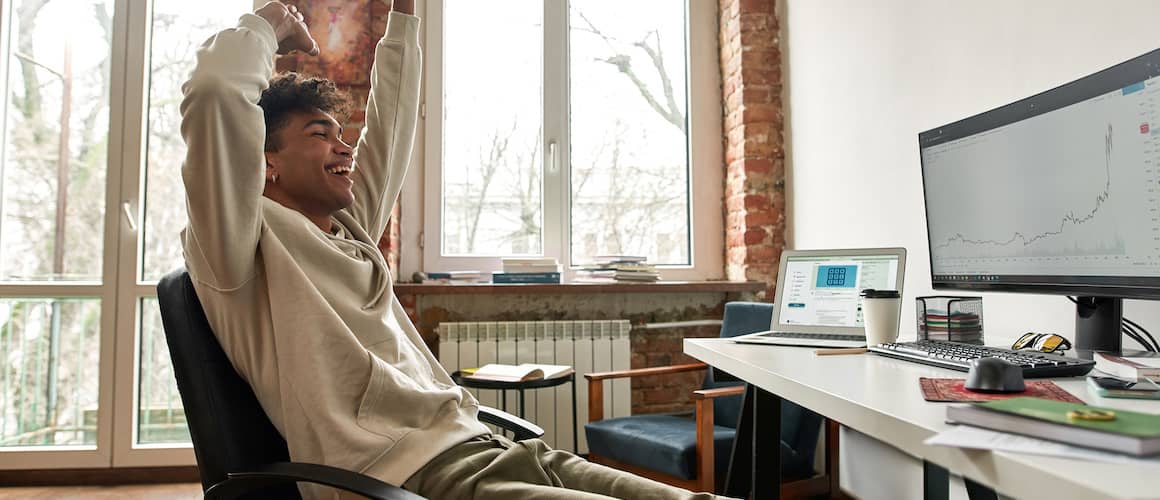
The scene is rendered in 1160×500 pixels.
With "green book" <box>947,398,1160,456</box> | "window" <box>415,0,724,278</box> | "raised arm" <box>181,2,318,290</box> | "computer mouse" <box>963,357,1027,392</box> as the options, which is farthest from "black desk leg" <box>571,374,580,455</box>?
"green book" <box>947,398,1160,456</box>

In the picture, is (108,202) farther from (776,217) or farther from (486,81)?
(776,217)

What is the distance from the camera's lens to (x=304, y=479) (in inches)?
42.1

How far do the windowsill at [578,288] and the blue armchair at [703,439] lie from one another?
18.1 inches

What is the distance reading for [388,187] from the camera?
6.24 ft

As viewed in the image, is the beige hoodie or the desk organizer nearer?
the beige hoodie

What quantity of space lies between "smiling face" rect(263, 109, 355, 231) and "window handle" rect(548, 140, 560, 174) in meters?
1.98

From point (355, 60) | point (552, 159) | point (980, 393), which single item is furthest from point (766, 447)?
point (355, 60)

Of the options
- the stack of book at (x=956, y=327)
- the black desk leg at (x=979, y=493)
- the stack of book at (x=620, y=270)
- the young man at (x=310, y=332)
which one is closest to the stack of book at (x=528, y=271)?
the stack of book at (x=620, y=270)

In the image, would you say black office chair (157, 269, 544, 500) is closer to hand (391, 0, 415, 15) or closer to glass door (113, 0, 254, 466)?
hand (391, 0, 415, 15)

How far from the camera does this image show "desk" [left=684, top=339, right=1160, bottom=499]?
607 millimetres

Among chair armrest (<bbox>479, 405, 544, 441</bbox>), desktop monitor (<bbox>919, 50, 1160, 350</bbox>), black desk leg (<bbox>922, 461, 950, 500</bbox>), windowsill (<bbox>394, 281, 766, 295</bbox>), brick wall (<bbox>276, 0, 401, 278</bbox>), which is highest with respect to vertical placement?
brick wall (<bbox>276, 0, 401, 278</bbox>)

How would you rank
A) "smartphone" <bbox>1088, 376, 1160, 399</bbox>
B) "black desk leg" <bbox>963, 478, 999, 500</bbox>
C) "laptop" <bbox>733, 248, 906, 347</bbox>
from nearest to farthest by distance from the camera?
"smartphone" <bbox>1088, 376, 1160, 399</bbox> → "black desk leg" <bbox>963, 478, 999, 500</bbox> → "laptop" <bbox>733, 248, 906, 347</bbox>

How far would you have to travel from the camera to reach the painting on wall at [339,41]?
3.17 m

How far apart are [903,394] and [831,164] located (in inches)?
81.5
